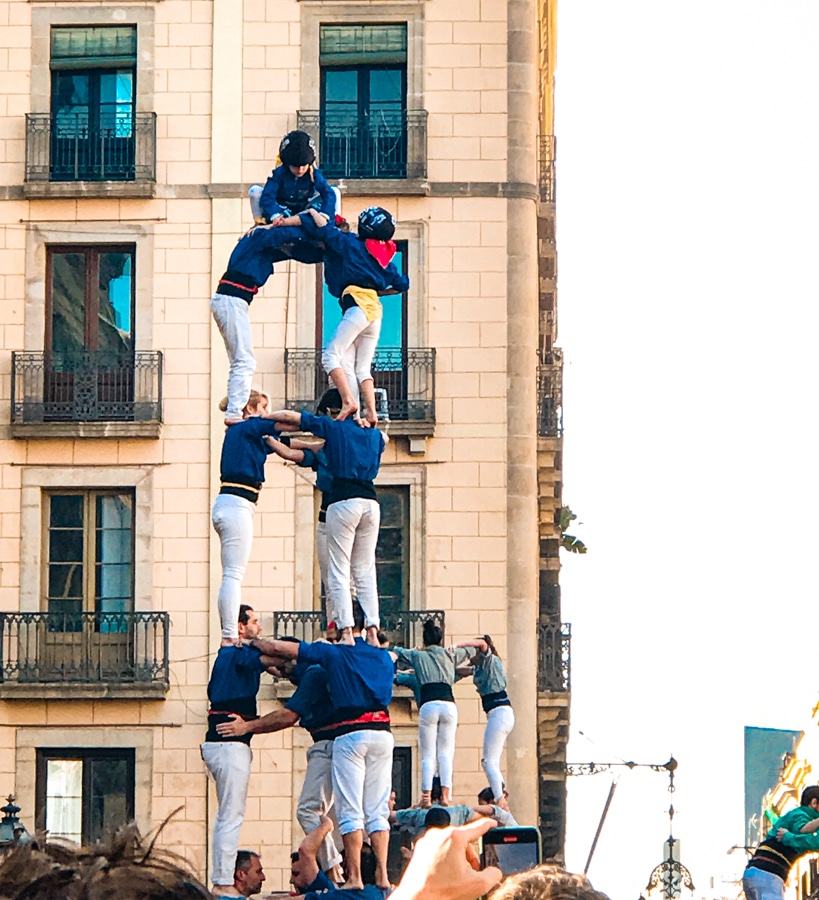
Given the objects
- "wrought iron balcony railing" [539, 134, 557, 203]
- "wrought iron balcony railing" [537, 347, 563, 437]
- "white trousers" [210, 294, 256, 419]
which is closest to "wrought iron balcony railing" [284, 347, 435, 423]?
"wrought iron balcony railing" [537, 347, 563, 437]

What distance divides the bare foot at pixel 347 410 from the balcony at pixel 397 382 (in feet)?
38.8

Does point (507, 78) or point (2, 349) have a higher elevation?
point (507, 78)

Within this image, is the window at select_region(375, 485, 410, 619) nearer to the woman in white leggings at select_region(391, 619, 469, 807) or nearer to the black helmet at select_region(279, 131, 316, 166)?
the woman in white leggings at select_region(391, 619, 469, 807)

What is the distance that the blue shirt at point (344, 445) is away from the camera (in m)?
17.1

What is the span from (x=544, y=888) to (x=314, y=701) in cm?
1261

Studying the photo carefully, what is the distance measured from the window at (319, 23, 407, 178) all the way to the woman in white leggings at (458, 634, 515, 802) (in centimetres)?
874

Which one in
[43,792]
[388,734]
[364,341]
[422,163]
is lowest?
[43,792]

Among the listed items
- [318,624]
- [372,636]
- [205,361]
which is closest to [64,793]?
[318,624]

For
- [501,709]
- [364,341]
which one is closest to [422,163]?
[501,709]

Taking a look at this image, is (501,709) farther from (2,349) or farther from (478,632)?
(2,349)

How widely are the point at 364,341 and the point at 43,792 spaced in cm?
1314

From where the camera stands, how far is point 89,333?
30.2m

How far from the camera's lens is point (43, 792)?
29219 millimetres

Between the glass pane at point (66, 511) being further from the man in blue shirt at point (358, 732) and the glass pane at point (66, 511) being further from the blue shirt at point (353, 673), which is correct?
the blue shirt at point (353, 673)
